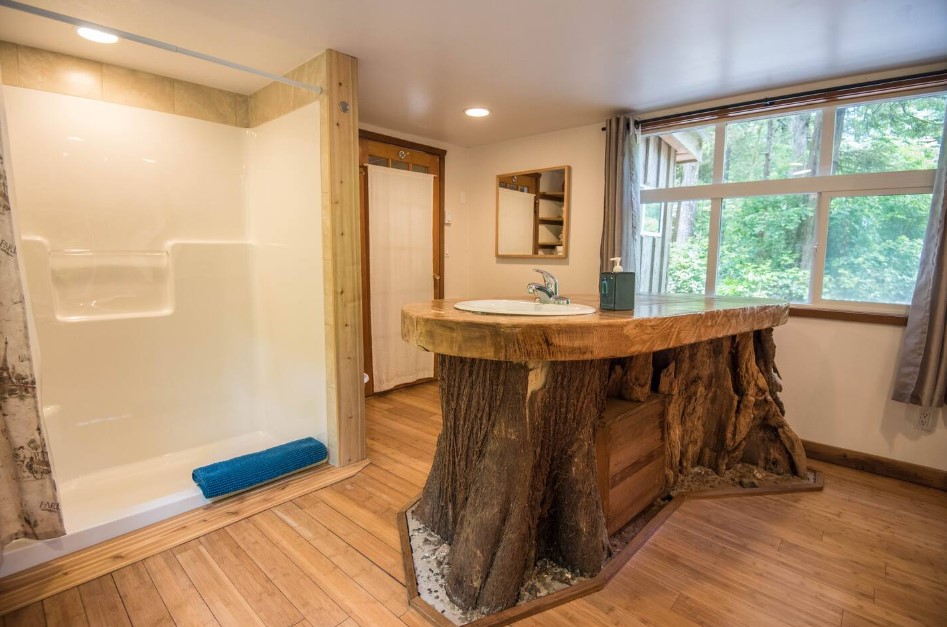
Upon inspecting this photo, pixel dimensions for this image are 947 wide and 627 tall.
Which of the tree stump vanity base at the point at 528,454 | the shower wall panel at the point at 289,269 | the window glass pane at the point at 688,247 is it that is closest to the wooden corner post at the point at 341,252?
the shower wall panel at the point at 289,269

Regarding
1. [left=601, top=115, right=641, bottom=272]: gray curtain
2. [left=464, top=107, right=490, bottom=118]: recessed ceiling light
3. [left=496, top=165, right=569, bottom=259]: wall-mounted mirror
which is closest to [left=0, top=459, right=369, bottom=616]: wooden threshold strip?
[left=601, top=115, right=641, bottom=272]: gray curtain

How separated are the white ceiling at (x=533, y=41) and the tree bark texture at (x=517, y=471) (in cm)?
136

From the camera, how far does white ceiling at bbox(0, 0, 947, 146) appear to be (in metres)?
1.73

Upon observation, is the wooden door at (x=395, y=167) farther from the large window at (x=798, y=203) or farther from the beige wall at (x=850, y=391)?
the beige wall at (x=850, y=391)

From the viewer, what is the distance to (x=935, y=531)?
1.85 metres

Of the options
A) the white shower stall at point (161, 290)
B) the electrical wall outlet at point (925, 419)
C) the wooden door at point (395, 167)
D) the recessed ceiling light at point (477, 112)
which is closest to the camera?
the white shower stall at point (161, 290)

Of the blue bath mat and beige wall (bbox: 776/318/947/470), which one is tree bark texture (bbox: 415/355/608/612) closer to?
the blue bath mat

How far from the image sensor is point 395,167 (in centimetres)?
352

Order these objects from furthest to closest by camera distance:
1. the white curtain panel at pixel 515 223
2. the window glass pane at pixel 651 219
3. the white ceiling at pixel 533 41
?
the white curtain panel at pixel 515 223 → the window glass pane at pixel 651 219 → the white ceiling at pixel 533 41

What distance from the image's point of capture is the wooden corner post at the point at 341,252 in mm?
2133

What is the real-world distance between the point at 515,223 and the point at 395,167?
104 cm

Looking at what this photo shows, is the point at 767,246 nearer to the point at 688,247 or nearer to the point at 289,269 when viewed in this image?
the point at 688,247

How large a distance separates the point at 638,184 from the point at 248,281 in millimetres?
2520

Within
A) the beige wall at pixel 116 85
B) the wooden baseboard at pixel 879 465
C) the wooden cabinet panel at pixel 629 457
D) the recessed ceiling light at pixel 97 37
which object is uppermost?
the recessed ceiling light at pixel 97 37
